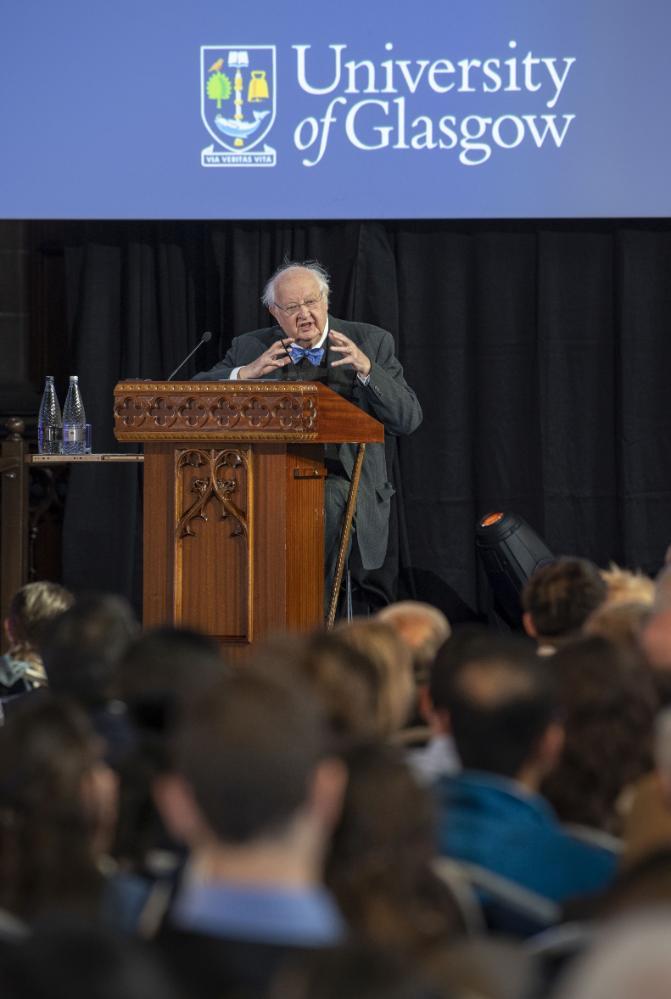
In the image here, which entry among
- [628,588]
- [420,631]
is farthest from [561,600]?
[628,588]

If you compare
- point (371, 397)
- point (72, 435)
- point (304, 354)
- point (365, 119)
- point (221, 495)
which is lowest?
point (221, 495)

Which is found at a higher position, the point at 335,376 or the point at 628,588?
the point at 335,376

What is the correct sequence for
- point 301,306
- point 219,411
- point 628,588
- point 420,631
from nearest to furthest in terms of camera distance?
point 420,631 < point 628,588 < point 219,411 < point 301,306

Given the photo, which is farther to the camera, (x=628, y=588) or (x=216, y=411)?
(x=216, y=411)

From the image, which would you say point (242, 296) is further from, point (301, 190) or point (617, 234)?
point (617, 234)

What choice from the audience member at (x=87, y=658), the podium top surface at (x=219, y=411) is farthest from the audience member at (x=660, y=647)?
the podium top surface at (x=219, y=411)

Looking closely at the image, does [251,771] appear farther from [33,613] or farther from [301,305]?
[301,305]

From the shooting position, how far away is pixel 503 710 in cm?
171

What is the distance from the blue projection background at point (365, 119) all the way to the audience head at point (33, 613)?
9.94 ft

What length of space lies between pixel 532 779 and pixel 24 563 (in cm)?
442

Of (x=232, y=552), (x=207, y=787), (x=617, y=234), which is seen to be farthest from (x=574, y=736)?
(x=617, y=234)

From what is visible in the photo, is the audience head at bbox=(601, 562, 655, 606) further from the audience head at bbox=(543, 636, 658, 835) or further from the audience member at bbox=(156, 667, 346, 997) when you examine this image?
the audience member at bbox=(156, 667, 346, 997)

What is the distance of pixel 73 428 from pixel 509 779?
3.75 m

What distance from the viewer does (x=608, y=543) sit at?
6.27 m
